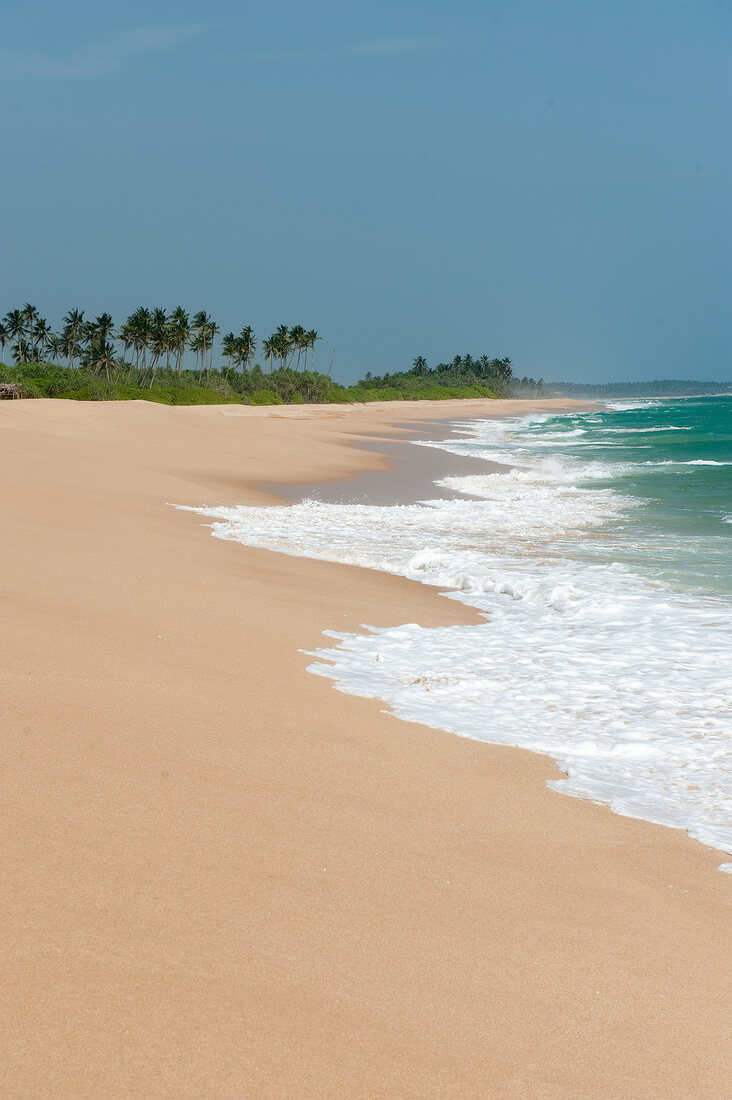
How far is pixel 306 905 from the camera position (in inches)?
126

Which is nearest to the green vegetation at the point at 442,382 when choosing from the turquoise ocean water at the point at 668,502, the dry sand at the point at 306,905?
the turquoise ocean water at the point at 668,502

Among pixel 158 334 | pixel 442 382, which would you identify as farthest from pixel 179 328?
pixel 442 382

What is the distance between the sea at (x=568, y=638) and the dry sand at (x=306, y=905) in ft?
1.28

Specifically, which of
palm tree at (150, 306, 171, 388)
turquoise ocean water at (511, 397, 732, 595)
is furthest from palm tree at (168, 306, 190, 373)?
turquoise ocean water at (511, 397, 732, 595)

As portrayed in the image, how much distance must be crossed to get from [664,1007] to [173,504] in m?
13.5

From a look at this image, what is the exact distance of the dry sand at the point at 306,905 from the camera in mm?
2484

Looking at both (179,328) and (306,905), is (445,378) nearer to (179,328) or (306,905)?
(179,328)

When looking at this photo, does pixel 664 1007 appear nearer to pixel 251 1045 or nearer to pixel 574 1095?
pixel 574 1095

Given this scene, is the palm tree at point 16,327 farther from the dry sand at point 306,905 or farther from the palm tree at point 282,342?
the dry sand at point 306,905

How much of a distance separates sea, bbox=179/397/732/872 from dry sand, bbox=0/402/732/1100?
0.39 metres

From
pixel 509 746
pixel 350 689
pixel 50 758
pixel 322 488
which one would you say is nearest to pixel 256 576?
pixel 350 689

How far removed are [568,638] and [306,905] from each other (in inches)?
203

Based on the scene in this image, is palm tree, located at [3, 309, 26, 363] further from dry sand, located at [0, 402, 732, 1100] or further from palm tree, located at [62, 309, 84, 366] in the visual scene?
dry sand, located at [0, 402, 732, 1100]

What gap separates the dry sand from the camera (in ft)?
8.15
